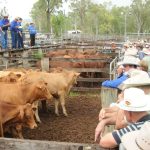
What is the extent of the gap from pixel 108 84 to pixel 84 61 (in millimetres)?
10170

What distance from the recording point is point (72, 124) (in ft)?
34.8

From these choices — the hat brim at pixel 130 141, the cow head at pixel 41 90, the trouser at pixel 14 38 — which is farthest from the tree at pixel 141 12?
the hat brim at pixel 130 141

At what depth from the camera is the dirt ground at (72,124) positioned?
9.31 meters

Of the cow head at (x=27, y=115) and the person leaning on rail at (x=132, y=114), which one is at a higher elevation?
the person leaning on rail at (x=132, y=114)

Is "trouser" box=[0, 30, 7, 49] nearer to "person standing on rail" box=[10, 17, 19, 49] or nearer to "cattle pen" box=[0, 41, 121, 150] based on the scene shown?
"cattle pen" box=[0, 41, 121, 150]

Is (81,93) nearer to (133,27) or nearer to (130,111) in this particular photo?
(130,111)

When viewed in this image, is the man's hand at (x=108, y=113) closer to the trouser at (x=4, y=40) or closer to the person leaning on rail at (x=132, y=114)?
the person leaning on rail at (x=132, y=114)

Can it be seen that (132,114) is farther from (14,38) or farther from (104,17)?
(104,17)

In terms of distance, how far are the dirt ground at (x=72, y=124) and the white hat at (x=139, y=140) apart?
5981 millimetres

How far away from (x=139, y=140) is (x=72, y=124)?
8.00 m

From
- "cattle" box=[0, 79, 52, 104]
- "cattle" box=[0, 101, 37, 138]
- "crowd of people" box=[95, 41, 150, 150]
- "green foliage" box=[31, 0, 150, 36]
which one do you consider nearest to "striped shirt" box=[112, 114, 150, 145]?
"crowd of people" box=[95, 41, 150, 150]

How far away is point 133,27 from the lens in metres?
98.1

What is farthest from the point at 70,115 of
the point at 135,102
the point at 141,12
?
the point at 141,12

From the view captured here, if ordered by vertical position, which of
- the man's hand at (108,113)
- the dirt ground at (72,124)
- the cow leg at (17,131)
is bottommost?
the dirt ground at (72,124)
